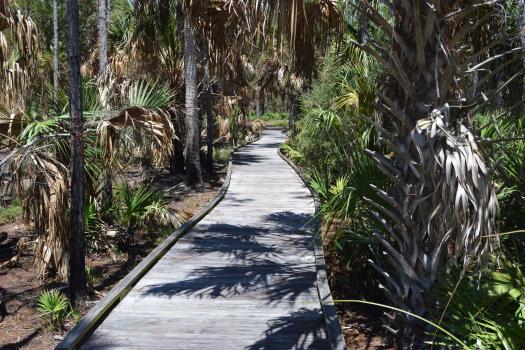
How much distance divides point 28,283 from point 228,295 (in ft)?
10.7

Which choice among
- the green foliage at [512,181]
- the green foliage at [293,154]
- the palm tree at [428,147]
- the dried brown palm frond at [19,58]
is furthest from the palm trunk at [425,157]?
the green foliage at [293,154]

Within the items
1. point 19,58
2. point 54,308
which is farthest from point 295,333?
point 19,58

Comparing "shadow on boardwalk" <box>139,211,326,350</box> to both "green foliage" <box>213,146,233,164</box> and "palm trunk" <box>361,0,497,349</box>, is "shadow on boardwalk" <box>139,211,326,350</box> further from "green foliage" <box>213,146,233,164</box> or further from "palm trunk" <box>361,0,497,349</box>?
"green foliage" <box>213,146,233,164</box>

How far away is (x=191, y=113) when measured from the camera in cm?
1498

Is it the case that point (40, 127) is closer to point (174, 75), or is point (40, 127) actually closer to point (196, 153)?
point (196, 153)

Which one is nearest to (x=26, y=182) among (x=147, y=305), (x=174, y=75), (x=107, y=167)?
(x=107, y=167)

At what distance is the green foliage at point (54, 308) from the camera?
6.36 m

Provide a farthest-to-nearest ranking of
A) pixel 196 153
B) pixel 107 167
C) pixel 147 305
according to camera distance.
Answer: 1. pixel 196 153
2. pixel 107 167
3. pixel 147 305

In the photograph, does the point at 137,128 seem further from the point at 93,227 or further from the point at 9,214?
the point at 9,214

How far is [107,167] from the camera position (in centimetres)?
757

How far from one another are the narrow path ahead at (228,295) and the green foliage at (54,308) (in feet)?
2.63

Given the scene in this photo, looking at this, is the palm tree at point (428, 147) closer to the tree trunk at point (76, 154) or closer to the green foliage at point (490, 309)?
the green foliage at point (490, 309)

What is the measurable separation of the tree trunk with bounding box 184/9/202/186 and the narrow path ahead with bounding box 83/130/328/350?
15.6ft

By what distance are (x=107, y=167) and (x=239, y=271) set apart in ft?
7.08
